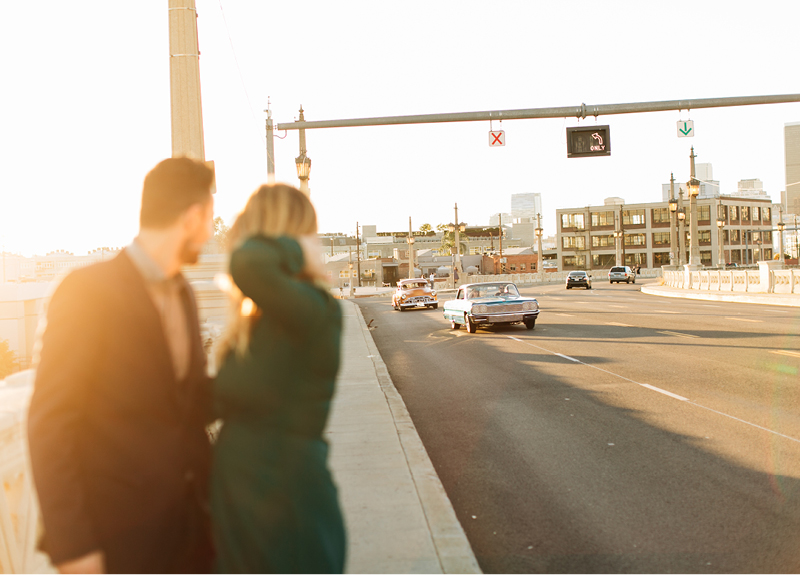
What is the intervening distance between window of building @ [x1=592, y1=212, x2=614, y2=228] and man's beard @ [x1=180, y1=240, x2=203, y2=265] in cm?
12571

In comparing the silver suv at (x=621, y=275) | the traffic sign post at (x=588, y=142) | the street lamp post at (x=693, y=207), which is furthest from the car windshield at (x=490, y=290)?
the silver suv at (x=621, y=275)

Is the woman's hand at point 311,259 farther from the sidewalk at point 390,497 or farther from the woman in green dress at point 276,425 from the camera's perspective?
the sidewalk at point 390,497

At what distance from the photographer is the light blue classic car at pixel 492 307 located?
20.7 meters

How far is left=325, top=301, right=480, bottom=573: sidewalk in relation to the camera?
433 centimetres

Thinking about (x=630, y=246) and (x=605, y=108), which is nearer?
(x=605, y=108)

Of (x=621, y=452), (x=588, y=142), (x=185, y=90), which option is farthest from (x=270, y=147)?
(x=621, y=452)

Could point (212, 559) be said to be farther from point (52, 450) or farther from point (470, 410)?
point (470, 410)

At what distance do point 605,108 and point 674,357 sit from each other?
256 inches

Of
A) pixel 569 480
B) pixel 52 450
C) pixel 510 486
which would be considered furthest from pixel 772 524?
pixel 52 450

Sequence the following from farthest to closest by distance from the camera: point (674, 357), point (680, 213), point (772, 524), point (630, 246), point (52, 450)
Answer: point (630, 246)
point (680, 213)
point (674, 357)
point (772, 524)
point (52, 450)

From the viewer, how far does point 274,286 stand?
2.14 m

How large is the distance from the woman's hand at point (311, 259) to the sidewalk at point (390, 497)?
584mm

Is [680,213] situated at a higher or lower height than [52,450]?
higher

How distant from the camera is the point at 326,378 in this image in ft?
7.39
